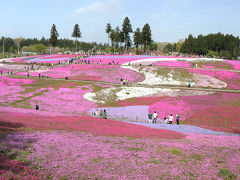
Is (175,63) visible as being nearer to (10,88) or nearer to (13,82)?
(13,82)

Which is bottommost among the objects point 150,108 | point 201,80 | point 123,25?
point 150,108

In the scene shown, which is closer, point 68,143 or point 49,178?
point 49,178

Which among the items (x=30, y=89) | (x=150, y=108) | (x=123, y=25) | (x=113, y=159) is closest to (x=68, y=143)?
(x=113, y=159)

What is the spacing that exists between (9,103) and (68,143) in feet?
107

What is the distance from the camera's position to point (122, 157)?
52.0 feet

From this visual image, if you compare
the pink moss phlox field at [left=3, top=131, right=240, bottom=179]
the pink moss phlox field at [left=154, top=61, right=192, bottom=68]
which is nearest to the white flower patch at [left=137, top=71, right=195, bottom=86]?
the pink moss phlox field at [left=154, top=61, right=192, bottom=68]

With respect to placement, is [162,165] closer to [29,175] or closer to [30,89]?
[29,175]

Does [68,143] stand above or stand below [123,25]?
below

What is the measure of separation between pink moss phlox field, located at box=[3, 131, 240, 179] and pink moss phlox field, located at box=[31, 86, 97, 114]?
24.2m

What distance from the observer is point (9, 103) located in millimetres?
44875

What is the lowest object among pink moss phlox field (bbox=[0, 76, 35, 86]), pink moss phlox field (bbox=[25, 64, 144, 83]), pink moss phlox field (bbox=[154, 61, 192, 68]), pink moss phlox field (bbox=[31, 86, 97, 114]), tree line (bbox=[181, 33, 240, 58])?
pink moss phlox field (bbox=[31, 86, 97, 114])

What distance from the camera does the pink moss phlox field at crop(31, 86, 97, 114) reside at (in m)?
44.1

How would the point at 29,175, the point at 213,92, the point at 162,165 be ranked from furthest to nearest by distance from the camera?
the point at 213,92
the point at 162,165
the point at 29,175

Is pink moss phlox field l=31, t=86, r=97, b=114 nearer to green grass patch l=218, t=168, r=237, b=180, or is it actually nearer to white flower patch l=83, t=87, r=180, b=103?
white flower patch l=83, t=87, r=180, b=103
